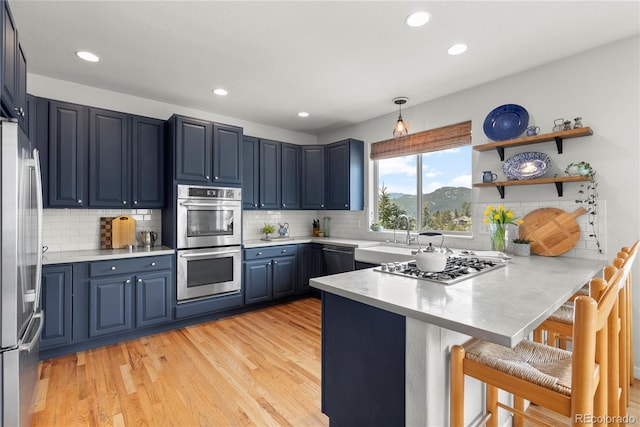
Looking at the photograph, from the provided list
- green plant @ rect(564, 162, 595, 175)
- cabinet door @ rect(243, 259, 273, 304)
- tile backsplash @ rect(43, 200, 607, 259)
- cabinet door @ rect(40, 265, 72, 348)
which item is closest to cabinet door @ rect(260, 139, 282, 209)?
tile backsplash @ rect(43, 200, 607, 259)

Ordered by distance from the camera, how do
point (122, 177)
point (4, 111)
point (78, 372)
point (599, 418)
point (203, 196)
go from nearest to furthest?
point (599, 418) < point (4, 111) < point (78, 372) < point (122, 177) < point (203, 196)

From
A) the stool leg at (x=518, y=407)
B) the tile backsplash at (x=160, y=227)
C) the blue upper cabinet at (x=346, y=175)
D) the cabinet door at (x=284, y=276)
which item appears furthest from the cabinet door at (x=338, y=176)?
the stool leg at (x=518, y=407)

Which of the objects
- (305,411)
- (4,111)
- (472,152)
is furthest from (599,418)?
(4,111)

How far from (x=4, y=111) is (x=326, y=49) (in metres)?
2.10

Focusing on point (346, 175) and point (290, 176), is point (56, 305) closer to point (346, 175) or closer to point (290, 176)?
point (290, 176)

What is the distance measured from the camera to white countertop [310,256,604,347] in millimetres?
1062

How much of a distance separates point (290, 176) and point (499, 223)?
2920 millimetres

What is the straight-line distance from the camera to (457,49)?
2521 millimetres

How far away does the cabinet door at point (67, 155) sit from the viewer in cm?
289

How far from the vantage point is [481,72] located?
295 centimetres

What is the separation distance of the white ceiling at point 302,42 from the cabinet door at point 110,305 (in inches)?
80.1

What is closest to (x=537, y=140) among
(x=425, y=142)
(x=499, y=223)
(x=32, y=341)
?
(x=499, y=223)

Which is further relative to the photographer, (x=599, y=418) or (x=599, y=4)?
(x=599, y=4)

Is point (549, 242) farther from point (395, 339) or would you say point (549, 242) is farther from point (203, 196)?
point (203, 196)
